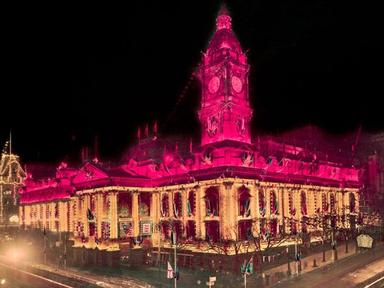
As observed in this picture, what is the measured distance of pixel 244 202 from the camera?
6838 cm

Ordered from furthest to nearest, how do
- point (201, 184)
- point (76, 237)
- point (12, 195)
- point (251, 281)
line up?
point (12, 195) < point (76, 237) < point (201, 184) < point (251, 281)

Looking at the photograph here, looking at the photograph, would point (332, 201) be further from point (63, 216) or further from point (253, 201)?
point (63, 216)

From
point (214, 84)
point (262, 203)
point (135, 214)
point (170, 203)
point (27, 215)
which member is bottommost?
point (27, 215)

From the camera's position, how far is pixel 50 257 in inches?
3265

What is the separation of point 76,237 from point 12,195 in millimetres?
59266

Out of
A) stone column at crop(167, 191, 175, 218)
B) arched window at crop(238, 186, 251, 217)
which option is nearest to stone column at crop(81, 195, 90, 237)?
stone column at crop(167, 191, 175, 218)

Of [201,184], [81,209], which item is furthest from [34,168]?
[201,184]

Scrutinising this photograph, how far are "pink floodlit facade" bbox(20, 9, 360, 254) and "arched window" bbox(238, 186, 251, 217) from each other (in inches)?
6.0

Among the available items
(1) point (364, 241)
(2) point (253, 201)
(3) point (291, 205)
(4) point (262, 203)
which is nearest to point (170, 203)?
(4) point (262, 203)

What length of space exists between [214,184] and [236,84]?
1680cm

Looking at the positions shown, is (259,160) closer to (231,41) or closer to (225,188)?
(225,188)

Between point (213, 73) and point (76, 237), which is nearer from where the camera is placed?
point (213, 73)

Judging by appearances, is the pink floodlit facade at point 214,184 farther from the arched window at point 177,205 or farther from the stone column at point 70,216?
the stone column at point 70,216

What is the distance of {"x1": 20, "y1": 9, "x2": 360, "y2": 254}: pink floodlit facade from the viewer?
68.0 meters
